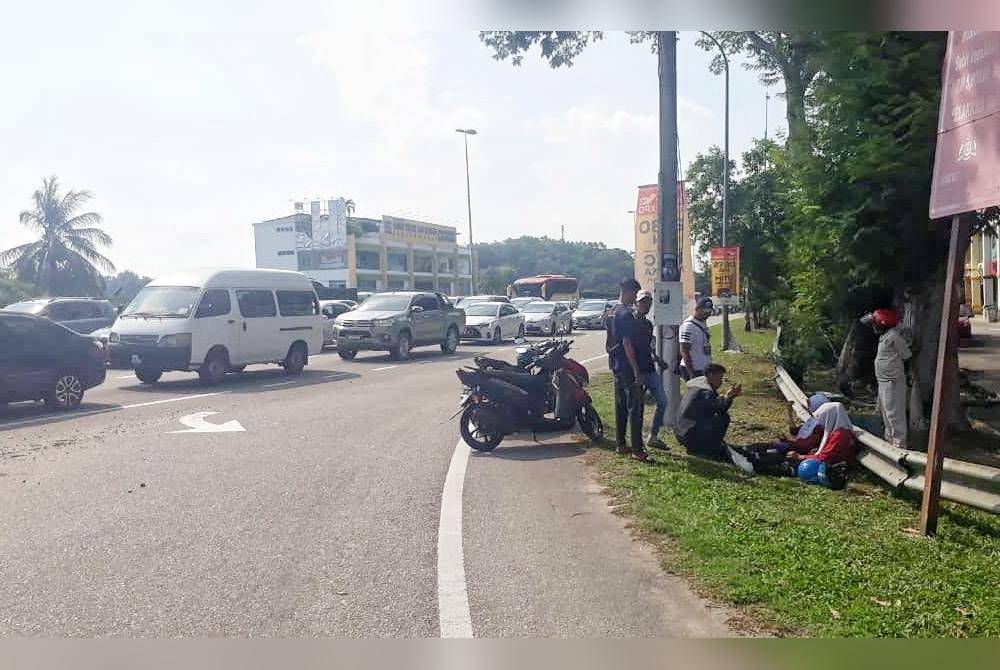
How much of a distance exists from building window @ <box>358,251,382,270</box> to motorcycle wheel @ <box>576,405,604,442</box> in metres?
68.3

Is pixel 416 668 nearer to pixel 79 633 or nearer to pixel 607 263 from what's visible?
pixel 79 633

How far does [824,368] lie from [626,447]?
12.8 m

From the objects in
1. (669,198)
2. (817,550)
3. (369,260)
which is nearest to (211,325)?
(669,198)

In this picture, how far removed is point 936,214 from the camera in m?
6.45

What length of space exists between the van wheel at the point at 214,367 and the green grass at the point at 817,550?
10139mm

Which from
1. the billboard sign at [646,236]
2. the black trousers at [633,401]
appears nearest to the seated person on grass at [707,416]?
the black trousers at [633,401]

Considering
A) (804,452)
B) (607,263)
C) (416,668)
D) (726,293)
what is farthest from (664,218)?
(607,263)

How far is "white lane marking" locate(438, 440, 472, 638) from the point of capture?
4465 millimetres

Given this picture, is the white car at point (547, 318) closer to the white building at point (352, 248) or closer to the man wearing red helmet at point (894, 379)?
the man wearing red helmet at point (894, 379)

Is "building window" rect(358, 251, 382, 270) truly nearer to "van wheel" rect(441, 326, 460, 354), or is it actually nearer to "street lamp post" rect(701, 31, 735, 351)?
"street lamp post" rect(701, 31, 735, 351)

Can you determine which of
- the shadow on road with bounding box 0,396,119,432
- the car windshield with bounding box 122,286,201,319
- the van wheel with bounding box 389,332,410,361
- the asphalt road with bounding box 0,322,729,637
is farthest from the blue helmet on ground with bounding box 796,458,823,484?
the van wheel with bounding box 389,332,410,361

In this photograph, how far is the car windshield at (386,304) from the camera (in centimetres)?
2367

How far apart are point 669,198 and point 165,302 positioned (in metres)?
10.3

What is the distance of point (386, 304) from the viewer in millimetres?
23938
